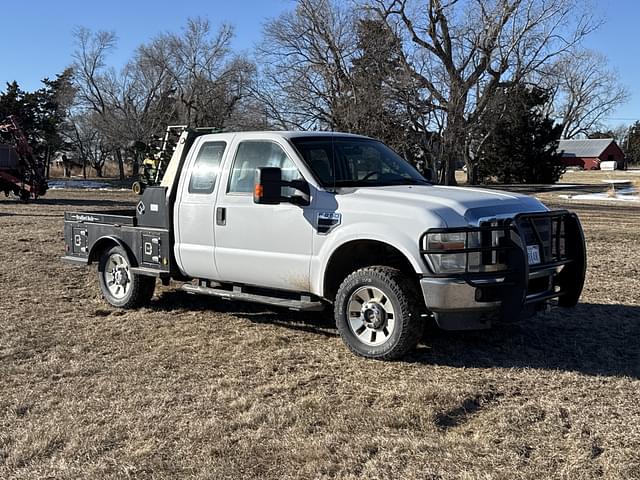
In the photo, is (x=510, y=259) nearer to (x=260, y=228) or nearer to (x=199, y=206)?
(x=260, y=228)

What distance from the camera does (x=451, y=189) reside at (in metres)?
6.32

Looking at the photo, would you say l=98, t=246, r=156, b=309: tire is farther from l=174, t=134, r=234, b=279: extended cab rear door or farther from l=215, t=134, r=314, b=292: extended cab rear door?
l=215, t=134, r=314, b=292: extended cab rear door

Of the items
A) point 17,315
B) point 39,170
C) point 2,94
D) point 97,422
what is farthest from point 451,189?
point 2,94

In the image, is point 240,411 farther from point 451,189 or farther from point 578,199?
point 578,199

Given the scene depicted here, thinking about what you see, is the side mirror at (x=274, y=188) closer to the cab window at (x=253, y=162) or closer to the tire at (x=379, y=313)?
the cab window at (x=253, y=162)

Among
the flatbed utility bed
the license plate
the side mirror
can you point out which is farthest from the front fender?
the flatbed utility bed

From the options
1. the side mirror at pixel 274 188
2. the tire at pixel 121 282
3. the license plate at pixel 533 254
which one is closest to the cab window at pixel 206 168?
the side mirror at pixel 274 188

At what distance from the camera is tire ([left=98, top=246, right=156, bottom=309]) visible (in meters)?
7.77

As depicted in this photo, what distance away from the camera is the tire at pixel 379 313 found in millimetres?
5570

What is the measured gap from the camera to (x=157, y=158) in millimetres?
8375

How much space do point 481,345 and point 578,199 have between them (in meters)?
27.3

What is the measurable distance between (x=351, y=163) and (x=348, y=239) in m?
1.12

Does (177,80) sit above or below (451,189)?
above

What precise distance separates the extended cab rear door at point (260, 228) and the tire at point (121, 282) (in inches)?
54.9
